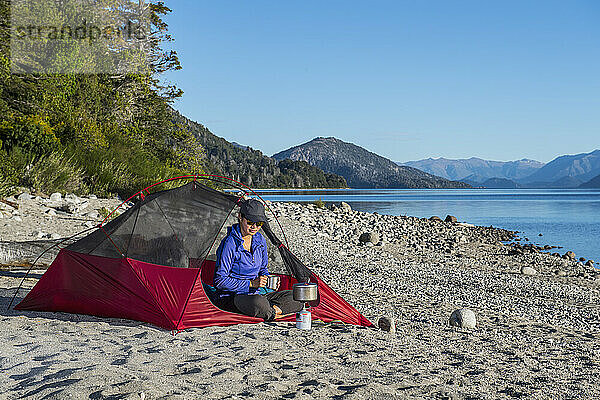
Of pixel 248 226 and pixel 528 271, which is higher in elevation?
pixel 248 226

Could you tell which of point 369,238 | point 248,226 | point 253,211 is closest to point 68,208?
point 369,238

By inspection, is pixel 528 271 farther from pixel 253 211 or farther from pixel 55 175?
pixel 55 175

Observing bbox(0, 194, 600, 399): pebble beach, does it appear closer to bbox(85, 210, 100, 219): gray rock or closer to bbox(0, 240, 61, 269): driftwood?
bbox(0, 240, 61, 269): driftwood

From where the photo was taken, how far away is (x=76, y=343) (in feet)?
16.7

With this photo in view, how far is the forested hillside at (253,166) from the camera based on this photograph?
365ft

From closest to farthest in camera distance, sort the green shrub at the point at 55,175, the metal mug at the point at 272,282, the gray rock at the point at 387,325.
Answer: the gray rock at the point at 387,325 → the metal mug at the point at 272,282 → the green shrub at the point at 55,175

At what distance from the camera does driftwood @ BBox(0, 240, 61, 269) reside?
8.58 meters

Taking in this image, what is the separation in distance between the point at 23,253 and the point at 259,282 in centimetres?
468

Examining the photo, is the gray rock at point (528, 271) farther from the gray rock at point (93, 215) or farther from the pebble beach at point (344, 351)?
the gray rock at point (93, 215)

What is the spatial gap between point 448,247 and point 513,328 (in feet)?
38.4

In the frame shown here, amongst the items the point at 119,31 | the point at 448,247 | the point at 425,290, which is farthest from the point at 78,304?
the point at 119,31

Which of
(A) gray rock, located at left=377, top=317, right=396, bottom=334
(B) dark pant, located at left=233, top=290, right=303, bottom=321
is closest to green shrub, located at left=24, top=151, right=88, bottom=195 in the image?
(B) dark pant, located at left=233, top=290, right=303, bottom=321

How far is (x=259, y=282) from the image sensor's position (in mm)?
6352

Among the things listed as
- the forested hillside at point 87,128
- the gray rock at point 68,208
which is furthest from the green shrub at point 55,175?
the gray rock at point 68,208
